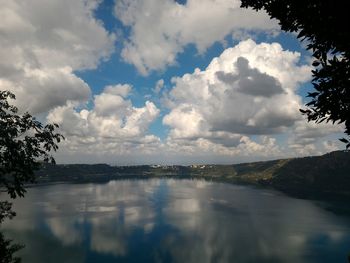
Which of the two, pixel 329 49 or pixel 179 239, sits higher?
pixel 329 49

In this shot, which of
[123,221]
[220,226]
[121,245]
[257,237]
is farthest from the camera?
[123,221]

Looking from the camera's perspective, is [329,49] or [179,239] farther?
[179,239]

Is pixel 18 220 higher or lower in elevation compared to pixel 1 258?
lower

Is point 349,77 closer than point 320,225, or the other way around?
point 349,77

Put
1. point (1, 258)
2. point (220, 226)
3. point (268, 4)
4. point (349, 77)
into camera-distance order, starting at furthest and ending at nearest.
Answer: point (220, 226) < point (1, 258) < point (268, 4) < point (349, 77)

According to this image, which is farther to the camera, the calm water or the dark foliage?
the calm water

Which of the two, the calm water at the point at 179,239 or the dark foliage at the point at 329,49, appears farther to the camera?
the calm water at the point at 179,239

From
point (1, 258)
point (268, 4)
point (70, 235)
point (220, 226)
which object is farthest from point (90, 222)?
point (268, 4)

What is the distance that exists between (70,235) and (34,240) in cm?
1675

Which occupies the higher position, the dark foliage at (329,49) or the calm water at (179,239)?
the dark foliage at (329,49)

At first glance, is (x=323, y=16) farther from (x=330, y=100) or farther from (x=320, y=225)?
(x=320, y=225)

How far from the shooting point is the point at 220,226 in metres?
179

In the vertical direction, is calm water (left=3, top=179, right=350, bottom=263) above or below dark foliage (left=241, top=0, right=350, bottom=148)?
below

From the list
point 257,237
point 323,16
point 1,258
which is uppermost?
point 323,16
